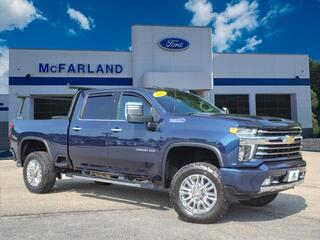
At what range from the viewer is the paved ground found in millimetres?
5734

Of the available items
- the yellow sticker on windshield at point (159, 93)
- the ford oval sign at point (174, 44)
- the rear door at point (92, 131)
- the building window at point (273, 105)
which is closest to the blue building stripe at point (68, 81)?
the ford oval sign at point (174, 44)

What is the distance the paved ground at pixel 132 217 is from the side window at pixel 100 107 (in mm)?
1589

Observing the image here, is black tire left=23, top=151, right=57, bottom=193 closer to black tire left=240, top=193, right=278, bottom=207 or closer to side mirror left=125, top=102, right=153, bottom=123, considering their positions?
side mirror left=125, top=102, right=153, bottom=123

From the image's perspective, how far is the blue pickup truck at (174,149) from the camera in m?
6.06

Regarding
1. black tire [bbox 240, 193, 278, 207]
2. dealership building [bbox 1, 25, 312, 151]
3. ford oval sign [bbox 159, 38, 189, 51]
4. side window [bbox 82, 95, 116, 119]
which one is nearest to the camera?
black tire [bbox 240, 193, 278, 207]

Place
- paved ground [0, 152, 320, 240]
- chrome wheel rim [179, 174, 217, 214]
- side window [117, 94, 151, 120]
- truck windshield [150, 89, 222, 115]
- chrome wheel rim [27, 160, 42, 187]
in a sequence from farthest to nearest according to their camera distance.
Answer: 1. chrome wheel rim [27, 160, 42, 187]
2. side window [117, 94, 151, 120]
3. truck windshield [150, 89, 222, 115]
4. chrome wheel rim [179, 174, 217, 214]
5. paved ground [0, 152, 320, 240]

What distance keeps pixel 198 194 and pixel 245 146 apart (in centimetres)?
101

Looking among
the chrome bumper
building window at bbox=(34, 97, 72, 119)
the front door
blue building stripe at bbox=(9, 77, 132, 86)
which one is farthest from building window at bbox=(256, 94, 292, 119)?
the chrome bumper

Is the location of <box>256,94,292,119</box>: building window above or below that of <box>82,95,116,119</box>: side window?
above

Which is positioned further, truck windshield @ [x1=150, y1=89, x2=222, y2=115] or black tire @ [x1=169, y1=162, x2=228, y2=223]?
truck windshield @ [x1=150, y1=89, x2=222, y2=115]

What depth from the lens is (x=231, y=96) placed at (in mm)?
30875

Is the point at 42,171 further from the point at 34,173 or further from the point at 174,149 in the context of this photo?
the point at 174,149

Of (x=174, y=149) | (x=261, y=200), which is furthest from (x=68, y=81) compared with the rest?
(x=174, y=149)

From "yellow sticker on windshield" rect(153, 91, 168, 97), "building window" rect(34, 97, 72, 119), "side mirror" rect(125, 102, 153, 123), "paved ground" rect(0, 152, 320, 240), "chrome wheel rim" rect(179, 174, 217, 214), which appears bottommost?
"paved ground" rect(0, 152, 320, 240)
